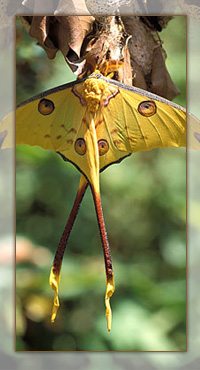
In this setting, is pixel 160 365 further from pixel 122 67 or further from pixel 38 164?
pixel 122 67

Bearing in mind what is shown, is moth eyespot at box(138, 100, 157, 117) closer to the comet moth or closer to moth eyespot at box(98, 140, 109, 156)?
the comet moth

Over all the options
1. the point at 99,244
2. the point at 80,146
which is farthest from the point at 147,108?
the point at 99,244

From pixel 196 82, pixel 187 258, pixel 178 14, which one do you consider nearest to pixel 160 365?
pixel 187 258

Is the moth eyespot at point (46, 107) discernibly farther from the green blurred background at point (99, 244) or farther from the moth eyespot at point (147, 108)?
the moth eyespot at point (147, 108)

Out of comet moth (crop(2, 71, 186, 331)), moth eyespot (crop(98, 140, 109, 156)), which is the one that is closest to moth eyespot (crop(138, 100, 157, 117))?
comet moth (crop(2, 71, 186, 331))

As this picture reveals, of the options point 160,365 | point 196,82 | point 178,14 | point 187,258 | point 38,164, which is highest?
point 178,14

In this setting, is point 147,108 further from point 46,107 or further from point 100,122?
point 46,107
